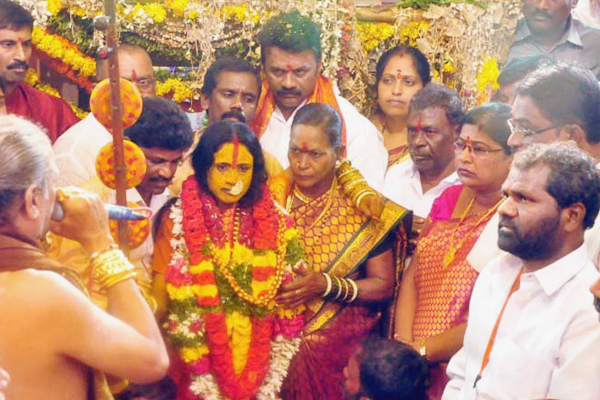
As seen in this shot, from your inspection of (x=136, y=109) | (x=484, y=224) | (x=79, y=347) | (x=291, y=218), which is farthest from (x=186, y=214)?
(x=79, y=347)

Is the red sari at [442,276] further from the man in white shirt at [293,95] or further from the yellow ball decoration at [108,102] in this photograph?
the yellow ball decoration at [108,102]

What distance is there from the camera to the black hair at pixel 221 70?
15.7ft

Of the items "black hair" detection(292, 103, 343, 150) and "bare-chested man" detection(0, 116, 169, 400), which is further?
"black hair" detection(292, 103, 343, 150)

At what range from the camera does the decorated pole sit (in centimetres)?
285

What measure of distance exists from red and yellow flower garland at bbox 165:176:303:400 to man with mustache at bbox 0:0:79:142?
111cm

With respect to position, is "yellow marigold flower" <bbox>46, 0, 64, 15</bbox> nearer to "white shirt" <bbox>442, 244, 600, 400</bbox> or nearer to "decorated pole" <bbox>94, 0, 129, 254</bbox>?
"decorated pole" <bbox>94, 0, 129, 254</bbox>

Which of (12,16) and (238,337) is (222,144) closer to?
(238,337)

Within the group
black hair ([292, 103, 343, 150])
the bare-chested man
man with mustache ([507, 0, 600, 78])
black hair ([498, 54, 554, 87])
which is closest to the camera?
the bare-chested man

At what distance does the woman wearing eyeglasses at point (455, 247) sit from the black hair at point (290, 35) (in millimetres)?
1093

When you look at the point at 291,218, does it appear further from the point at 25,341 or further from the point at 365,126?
the point at 25,341

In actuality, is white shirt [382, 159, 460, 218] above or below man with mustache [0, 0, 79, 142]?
below

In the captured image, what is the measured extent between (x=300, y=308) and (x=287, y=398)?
0.37 metres

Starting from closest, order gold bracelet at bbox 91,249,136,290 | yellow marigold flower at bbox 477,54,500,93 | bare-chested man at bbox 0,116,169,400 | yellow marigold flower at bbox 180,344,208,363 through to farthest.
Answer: bare-chested man at bbox 0,116,169,400 < gold bracelet at bbox 91,249,136,290 < yellow marigold flower at bbox 180,344,208,363 < yellow marigold flower at bbox 477,54,500,93

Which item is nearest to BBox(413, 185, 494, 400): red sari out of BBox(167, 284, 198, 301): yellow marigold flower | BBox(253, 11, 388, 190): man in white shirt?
BBox(253, 11, 388, 190): man in white shirt
